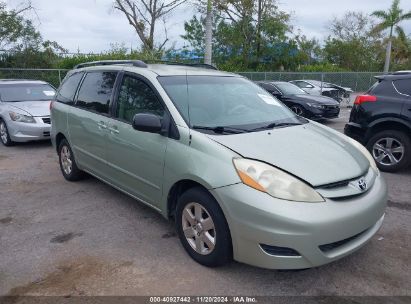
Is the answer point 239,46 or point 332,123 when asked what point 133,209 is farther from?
point 239,46

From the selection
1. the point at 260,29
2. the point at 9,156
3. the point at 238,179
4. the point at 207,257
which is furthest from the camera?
the point at 260,29

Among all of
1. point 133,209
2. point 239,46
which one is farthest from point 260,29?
point 133,209

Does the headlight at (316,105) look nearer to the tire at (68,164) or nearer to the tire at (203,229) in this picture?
the tire at (68,164)

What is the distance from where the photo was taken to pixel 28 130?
784 centimetres

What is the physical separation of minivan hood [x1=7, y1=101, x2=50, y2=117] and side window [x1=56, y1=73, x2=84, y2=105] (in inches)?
102

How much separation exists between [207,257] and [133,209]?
5.40 feet

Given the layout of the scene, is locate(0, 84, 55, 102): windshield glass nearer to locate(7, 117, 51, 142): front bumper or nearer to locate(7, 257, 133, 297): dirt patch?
locate(7, 117, 51, 142): front bumper

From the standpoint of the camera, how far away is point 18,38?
18.5m

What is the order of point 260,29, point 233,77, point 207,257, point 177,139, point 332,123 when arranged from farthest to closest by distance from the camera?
point 260,29, point 332,123, point 233,77, point 177,139, point 207,257

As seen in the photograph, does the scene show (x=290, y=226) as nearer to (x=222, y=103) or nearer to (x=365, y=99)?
(x=222, y=103)

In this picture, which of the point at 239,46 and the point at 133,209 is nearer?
the point at 133,209

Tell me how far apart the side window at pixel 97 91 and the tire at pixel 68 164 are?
0.79 meters

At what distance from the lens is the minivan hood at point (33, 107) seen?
317 inches

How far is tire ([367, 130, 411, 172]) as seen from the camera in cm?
601
